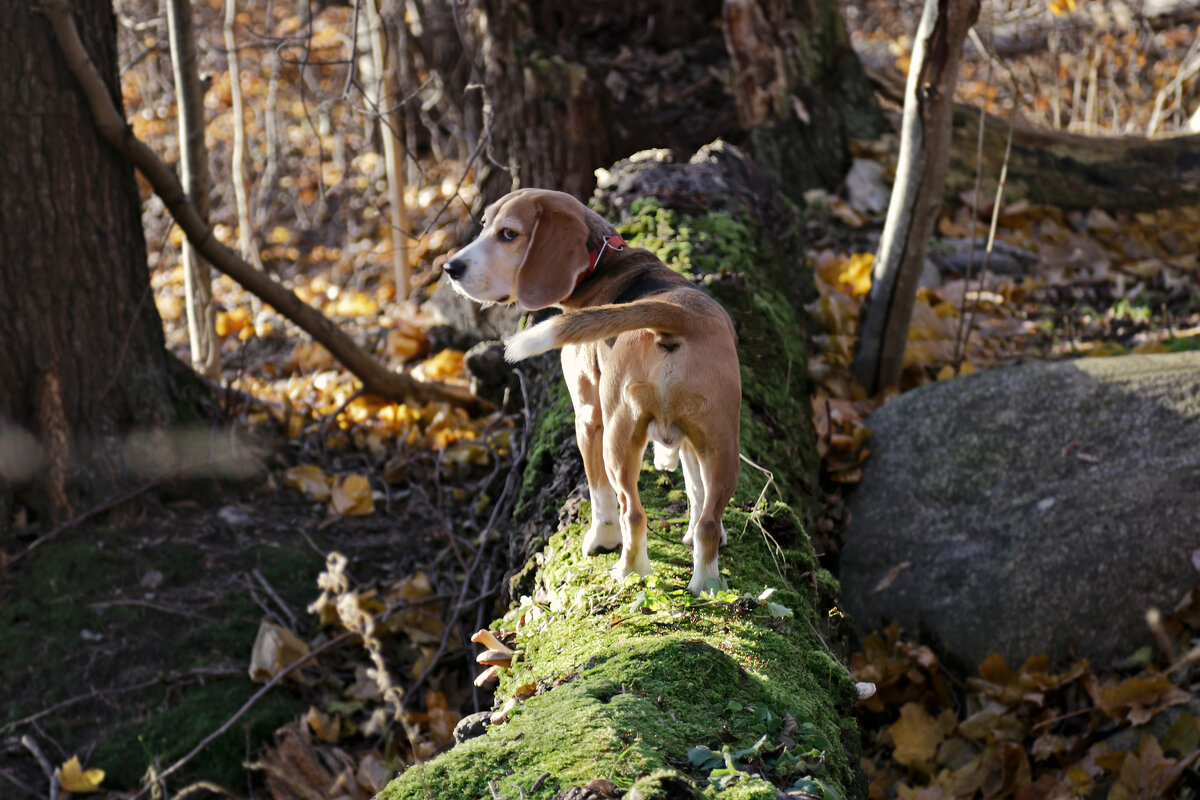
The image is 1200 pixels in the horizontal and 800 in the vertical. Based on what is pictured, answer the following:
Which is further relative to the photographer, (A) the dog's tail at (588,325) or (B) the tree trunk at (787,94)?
(B) the tree trunk at (787,94)

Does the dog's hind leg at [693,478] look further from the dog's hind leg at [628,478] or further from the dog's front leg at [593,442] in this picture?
the dog's front leg at [593,442]

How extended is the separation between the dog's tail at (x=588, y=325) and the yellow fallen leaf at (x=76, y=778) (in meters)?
2.78

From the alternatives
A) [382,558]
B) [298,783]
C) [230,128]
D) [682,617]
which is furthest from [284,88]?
[682,617]

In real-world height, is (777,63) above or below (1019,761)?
above

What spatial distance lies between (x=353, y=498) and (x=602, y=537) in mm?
2728

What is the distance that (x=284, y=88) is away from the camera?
14117 mm

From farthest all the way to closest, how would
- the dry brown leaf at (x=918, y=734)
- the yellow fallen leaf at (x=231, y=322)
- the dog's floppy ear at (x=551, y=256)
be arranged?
1. the yellow fallen leaf at (x=231, y=322)
2. the dry brown leaf at (x=918, y=734)
3. the dog's floppy ear at (x=551, y=256)

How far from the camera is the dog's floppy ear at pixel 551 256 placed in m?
2.97

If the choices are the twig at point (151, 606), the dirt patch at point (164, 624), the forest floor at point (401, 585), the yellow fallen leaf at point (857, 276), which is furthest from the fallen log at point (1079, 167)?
the twig at point (151, 606)

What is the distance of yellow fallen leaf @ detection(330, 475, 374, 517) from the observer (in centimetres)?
552

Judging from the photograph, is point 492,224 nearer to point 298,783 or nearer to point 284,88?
point 298,783

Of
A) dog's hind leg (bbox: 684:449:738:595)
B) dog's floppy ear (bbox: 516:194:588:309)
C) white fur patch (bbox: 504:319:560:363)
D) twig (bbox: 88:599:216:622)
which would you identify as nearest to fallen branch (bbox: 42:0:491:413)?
twig (bbox: 88:599:216:622)

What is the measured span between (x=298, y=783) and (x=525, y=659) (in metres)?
1.43

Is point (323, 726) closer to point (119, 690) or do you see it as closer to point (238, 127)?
point (119, 690)
